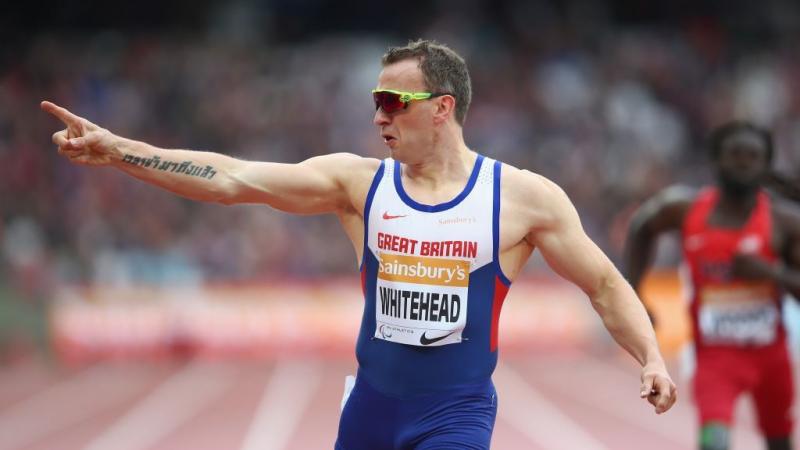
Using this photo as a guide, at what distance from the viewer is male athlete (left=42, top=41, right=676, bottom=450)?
4.41 m

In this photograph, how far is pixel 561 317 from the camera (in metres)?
16.7

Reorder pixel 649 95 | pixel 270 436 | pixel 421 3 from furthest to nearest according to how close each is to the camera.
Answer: pixel 421 3 < pixel 649 95 < pixel 270 436

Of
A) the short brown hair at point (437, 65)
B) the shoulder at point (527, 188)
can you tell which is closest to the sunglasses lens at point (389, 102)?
the short brown hair at point (437, 65)

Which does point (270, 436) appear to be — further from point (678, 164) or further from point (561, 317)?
point (678, 164)

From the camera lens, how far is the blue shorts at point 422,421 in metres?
4.35

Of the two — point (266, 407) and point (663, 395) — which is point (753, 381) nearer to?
point (663, 395)

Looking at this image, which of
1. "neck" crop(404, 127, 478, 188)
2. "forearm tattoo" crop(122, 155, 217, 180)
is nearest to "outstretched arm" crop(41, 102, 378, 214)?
"forearm tattoo" crop(122, 155, 217, 180)

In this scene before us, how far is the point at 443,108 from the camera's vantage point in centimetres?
454

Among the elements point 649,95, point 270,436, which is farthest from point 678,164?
point 270,436

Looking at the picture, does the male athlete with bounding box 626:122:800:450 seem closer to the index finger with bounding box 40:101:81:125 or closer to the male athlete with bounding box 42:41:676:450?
the male athlete with bounding box 42:41:676:450

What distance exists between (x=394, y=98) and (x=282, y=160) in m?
15.1

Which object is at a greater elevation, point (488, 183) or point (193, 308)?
point (488, 183)

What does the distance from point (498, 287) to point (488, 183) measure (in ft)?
1.22

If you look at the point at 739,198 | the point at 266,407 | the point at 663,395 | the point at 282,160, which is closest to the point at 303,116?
the point at 282,160
